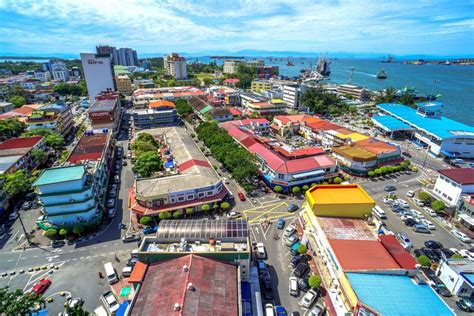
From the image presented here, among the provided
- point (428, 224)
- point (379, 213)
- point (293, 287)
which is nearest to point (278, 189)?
point (379, 213)

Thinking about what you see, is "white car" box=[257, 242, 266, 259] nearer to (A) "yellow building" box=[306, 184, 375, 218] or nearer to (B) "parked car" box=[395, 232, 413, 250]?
(A) "yellow building" box=[306, 184, 375, 218]

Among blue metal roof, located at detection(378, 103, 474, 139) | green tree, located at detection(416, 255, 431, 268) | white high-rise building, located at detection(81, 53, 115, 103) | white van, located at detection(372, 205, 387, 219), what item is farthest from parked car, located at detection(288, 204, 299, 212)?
white high-rise building, located at detection(81, 53, 115, 103)

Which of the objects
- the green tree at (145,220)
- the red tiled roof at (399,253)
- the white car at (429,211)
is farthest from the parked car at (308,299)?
the white car at (429,211)

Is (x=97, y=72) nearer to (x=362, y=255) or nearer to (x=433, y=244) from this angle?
(x=362, y=255)

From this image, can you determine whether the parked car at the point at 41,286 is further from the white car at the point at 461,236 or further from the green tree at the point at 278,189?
the white car at the point at 461,236

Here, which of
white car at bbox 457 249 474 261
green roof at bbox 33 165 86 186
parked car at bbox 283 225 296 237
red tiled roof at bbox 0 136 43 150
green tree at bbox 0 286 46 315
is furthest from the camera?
red tiled roof at bbox 0 136 43 150
